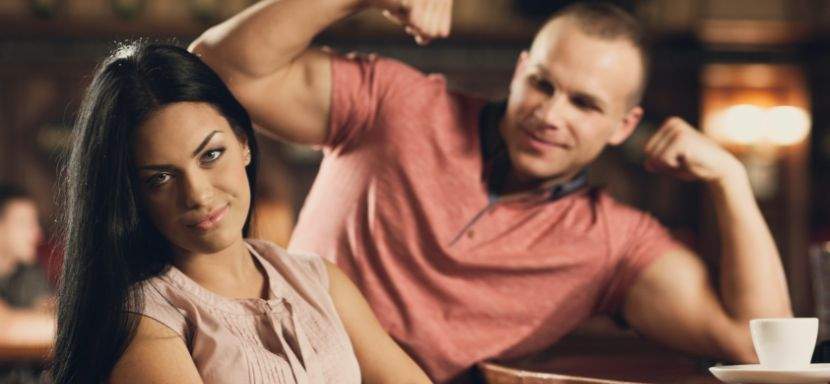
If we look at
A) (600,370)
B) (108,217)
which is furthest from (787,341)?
(108,217)

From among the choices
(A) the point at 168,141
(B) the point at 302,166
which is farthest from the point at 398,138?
(B) the point at 302,166

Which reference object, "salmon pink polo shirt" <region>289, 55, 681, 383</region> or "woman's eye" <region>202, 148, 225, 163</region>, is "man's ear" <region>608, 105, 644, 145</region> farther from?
"woman's eye" <region>202, 148, 225, 163</region>

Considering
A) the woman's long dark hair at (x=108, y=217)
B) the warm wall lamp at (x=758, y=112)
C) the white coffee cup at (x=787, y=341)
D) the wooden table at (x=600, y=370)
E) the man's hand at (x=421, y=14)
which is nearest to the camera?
the woman's long dark hair at (x=108, y=217)

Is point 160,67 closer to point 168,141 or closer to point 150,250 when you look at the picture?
point 168,141

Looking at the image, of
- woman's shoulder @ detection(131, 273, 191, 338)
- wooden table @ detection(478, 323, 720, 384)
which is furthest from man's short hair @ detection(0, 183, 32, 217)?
woman's shoulder @ detection(131, 273, 191, 338)

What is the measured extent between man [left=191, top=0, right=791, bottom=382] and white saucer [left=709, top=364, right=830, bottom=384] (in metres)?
0.60

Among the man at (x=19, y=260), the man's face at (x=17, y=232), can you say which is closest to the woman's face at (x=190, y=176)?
the man at (x=19, y=260)

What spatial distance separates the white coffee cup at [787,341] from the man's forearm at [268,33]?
91cm

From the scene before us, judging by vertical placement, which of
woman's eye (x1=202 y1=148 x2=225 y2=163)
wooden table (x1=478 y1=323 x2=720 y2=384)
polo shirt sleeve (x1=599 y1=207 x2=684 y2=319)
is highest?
woman's eye (x1=202 y1=148 x2=225 y2=163)

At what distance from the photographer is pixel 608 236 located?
2180 mm

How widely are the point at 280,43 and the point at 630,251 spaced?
818 millimetres

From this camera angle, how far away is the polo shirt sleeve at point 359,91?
6.91 feet

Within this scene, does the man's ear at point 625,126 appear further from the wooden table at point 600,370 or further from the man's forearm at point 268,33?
the man's forearm at point 268,33

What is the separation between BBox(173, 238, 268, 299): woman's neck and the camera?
60.3 inches
